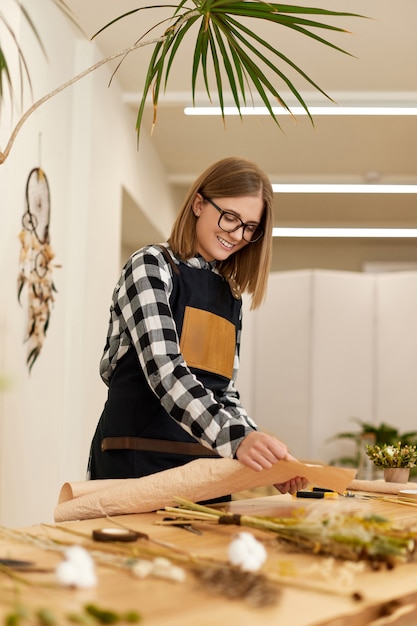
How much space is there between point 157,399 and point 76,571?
106cm

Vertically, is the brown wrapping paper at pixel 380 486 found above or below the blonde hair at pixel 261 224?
below

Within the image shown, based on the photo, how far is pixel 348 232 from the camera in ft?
34.2

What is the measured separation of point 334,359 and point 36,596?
21.3 feet

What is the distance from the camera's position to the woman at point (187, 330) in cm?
172

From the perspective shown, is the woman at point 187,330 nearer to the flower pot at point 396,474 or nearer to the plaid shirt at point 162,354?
the plaid shirt at point 162,354

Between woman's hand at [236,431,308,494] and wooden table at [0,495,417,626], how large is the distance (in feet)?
1.05

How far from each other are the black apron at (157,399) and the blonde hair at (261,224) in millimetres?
100

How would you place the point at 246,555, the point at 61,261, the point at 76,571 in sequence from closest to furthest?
the point at 76,571, the point at 246,555, the point at 61,261

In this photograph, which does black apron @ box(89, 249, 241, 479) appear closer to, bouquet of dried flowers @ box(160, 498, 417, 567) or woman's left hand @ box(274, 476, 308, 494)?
woman's left hand @ box(274, 476, 308, 494)

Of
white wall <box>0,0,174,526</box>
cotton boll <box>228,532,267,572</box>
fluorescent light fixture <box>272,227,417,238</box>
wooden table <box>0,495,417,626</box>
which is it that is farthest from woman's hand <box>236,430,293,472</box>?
fluorescent light fixture <box>272,227,417,238</box>

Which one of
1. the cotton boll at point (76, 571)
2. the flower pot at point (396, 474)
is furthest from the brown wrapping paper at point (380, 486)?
the cotton boll at point (76, 571)

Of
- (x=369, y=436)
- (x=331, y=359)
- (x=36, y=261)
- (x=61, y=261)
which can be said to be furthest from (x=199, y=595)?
(x=331, y=359)

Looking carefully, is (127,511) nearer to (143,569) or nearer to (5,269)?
(143,569)

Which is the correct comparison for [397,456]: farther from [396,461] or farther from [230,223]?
[230,223]
